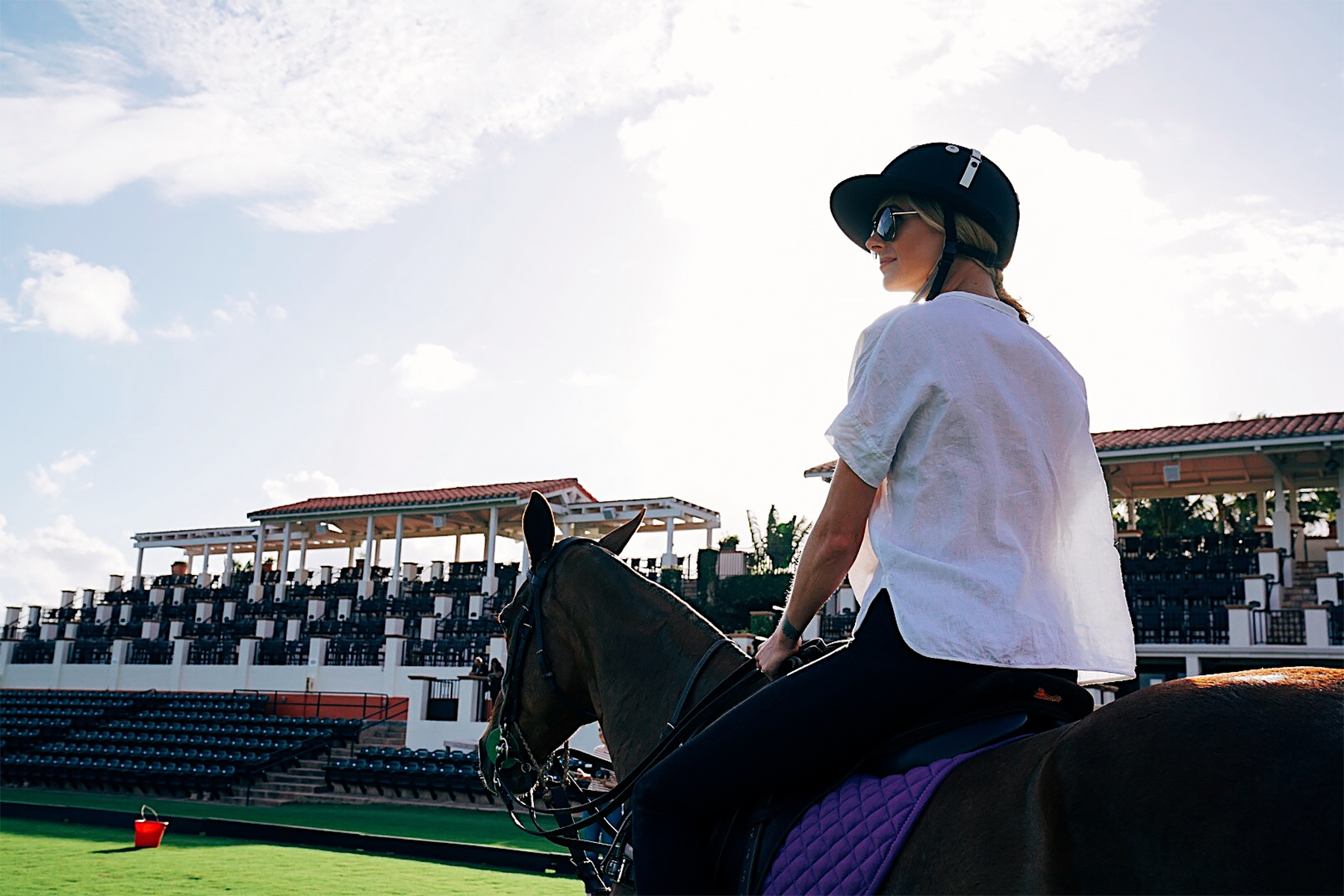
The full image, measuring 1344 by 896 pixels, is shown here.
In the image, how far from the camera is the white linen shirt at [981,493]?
6.57ft

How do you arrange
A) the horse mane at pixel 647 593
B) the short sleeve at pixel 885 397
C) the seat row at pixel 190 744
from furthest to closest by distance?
the seat row at pixel 190 744
the horse mane at pixel 647 593
the short sleeve at pixel 885 397

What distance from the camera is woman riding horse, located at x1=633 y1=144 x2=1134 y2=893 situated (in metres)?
2.02

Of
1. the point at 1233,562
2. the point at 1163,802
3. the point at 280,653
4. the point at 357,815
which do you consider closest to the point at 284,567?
the point at 280,653

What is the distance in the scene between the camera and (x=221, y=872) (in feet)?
35.7

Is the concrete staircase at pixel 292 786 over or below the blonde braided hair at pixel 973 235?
below

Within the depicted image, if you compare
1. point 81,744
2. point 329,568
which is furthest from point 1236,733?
point 329,568

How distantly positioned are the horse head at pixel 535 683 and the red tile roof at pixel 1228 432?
69.5 feet

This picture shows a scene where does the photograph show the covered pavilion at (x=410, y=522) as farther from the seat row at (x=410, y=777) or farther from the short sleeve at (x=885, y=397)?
the short sleeve at (x=885, y=397)

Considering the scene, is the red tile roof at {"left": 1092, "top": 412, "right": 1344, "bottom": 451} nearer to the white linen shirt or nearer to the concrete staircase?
the concrete staircase

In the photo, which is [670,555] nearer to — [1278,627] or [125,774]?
[125,774]

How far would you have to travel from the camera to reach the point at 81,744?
26.7 meters

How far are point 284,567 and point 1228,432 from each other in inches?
1145

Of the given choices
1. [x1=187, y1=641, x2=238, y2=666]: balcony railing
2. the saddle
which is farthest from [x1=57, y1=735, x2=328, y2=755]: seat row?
the saddle

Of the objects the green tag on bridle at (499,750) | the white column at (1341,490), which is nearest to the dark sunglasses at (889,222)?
the green tag on bridle at (499,750)
